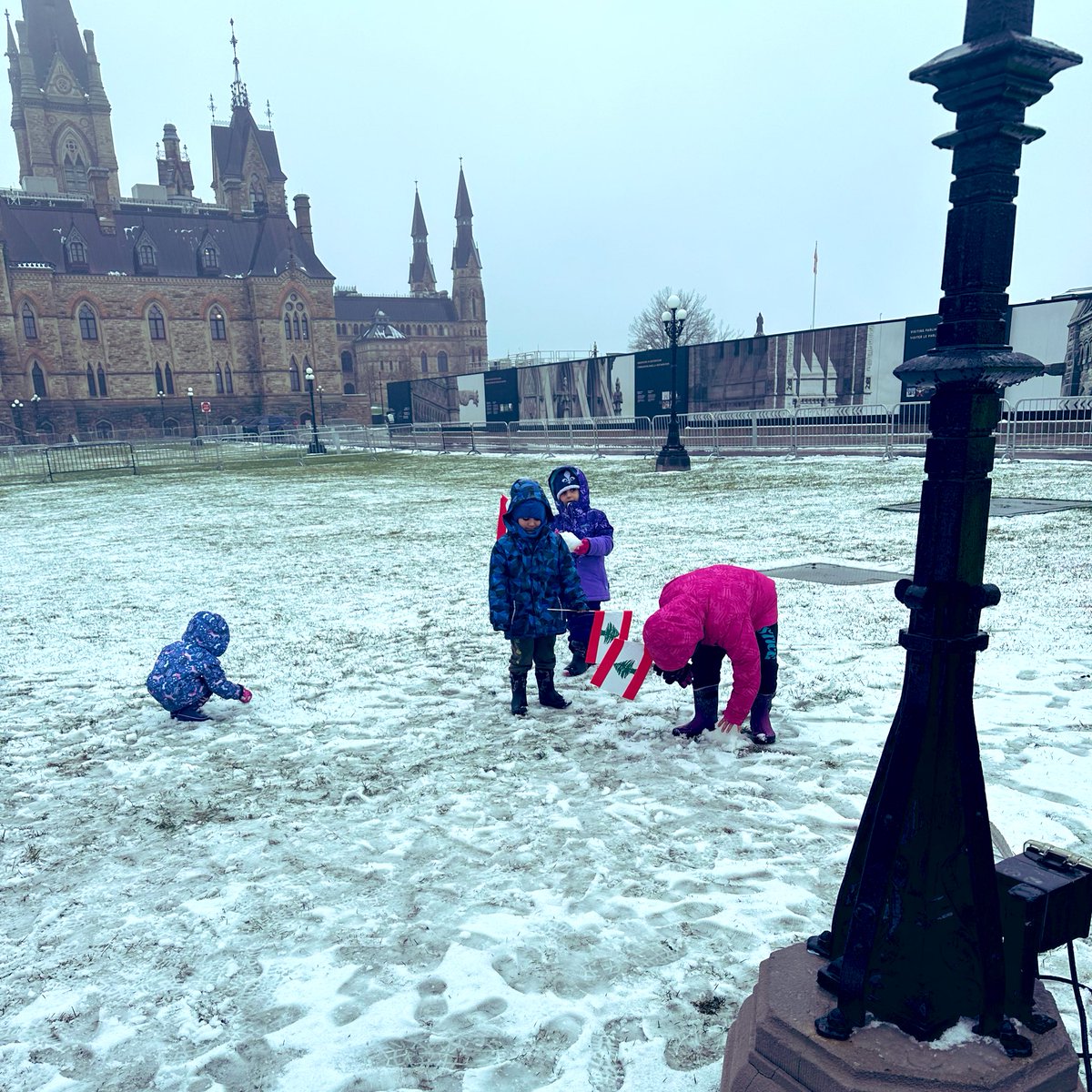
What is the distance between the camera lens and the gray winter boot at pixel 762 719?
13.5 feet

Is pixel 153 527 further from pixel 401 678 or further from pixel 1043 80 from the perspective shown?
pixel 1043 80

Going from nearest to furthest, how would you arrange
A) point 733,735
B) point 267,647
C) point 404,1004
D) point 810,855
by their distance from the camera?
point 404,1004, point 810,855, point 733,735, point 267,647

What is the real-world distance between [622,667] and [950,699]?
287 cm

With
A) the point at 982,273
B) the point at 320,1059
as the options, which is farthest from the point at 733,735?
the point at 982,273

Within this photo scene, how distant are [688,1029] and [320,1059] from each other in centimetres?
110

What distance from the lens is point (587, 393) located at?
3444 cm

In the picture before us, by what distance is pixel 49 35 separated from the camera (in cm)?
7450

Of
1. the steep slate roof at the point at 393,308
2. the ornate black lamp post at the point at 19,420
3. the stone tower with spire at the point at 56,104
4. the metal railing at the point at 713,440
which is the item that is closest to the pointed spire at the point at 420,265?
the steep slate roof at the point at 393,308

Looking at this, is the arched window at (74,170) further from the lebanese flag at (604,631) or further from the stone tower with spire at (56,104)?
the lebanese flag at (604,631)

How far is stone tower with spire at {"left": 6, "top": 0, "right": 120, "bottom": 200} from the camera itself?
7319cm

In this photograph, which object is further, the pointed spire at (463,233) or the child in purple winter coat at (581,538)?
the pointed spire at (463,233)

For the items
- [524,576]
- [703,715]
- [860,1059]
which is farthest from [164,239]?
[860,1059]

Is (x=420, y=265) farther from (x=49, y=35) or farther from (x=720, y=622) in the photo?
(x=720, y=622)

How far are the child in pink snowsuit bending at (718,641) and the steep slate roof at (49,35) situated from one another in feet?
318
